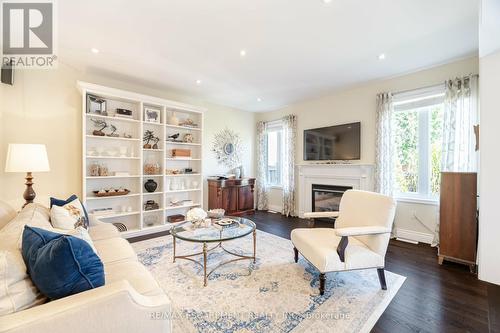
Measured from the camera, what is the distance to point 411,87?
3.44 m

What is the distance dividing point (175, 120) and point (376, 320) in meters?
4.04

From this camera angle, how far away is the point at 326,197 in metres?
4.50

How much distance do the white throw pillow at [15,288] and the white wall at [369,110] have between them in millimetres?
4274

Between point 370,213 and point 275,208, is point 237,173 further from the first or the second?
point 370,213

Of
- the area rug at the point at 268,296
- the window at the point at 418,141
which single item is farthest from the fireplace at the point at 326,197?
the area rug at the point at 268,296

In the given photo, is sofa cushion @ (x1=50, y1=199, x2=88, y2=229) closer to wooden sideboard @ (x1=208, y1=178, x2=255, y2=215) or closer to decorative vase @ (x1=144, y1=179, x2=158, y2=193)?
decorative vase @ (x1=144, y1=179, x2=158, y2=193)

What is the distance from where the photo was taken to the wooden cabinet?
2.50 meters

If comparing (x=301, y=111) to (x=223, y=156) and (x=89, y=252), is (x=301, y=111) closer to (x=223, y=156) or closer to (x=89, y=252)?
(x=223, y=156)

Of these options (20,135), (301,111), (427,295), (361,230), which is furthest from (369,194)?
(20,135)

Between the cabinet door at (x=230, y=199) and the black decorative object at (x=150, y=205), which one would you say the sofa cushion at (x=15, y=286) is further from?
the cabinet door at (x=230, y=199)

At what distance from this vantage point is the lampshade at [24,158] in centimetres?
245

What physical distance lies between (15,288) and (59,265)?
178 millimetres

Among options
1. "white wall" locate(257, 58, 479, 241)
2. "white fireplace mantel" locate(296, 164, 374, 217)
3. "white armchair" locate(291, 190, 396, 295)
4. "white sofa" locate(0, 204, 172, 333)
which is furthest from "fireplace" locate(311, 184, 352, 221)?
"white sofa" locate(0, 204, 172, 333)

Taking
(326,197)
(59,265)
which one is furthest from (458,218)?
(59,265)
